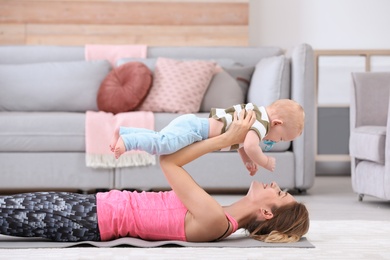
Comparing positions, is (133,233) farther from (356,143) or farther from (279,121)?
(356,143)

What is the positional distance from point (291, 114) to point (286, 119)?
2cm

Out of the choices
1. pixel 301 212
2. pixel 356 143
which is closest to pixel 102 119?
pixel 356 143

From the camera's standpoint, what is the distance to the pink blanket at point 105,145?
14.4 ft

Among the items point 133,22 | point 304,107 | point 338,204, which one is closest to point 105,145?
point 304,107

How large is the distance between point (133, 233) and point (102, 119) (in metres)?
1.97

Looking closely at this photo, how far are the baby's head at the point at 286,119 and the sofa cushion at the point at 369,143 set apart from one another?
1.49 m

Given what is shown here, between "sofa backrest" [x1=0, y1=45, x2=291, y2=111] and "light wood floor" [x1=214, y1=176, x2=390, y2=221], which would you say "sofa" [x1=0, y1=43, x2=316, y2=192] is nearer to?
"sofa backrest" [x1=0, y1=45, x2=291, y2=111]

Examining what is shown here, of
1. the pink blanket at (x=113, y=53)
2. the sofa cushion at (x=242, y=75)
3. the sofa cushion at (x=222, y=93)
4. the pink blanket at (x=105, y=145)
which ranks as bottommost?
the pink blanket at (x=105, y=145)

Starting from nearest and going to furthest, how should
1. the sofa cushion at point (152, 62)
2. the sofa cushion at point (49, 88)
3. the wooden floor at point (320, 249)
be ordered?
the wooden floor at point (320, 249), the sofa cushion at point (49, 88), the sofa cushion at point (152, 62)

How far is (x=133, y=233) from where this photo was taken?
255 centimetres

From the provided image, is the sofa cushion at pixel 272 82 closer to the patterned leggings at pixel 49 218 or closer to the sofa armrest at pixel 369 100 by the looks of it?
the sofa armrest at pixel 369 100

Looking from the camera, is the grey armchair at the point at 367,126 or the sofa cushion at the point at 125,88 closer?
the grey armchair at the point at 367,126

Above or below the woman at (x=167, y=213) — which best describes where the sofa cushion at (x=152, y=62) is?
above

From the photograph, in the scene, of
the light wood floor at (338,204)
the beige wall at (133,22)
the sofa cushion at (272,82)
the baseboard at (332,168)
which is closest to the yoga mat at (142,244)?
the light wood floor at (338,204)
